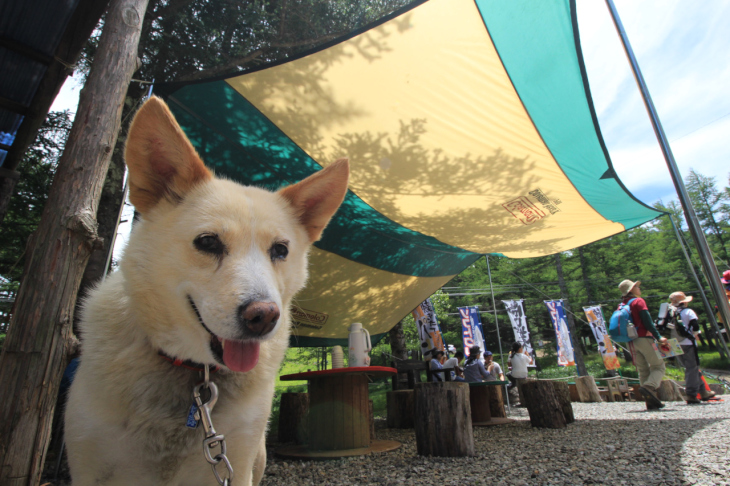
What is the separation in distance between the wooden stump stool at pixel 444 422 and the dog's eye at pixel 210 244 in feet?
9.62

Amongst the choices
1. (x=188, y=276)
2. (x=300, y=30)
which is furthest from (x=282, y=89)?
(x=300, y=30)

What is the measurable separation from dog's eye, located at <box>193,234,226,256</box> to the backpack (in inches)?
237

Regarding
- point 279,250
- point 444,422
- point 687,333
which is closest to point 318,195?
point 279,250

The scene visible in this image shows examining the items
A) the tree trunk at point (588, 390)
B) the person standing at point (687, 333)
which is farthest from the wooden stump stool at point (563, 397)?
the tree trunk at point (588, 390)

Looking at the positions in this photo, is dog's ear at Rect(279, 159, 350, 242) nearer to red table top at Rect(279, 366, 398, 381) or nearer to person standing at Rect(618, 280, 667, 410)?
red table top at Rect(279, 366, 398, 381)

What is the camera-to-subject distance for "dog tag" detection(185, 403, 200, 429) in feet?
3.60

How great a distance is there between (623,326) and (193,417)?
6.34 metres

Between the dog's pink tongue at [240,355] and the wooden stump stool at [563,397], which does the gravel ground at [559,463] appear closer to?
the wooden stump stool at [563,397]

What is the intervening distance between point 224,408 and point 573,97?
4024mm

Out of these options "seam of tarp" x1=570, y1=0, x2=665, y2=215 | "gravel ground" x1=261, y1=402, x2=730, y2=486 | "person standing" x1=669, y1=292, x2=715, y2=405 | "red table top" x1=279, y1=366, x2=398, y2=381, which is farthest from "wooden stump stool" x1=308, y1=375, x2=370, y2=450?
"person standing" x1=669, y1=292, x2=715, y2=405

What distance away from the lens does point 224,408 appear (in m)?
1.24

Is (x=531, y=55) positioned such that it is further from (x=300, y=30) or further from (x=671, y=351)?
(x=671, y=351)

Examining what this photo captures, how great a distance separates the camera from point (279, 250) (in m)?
1.35

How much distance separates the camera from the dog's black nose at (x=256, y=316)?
981mm
